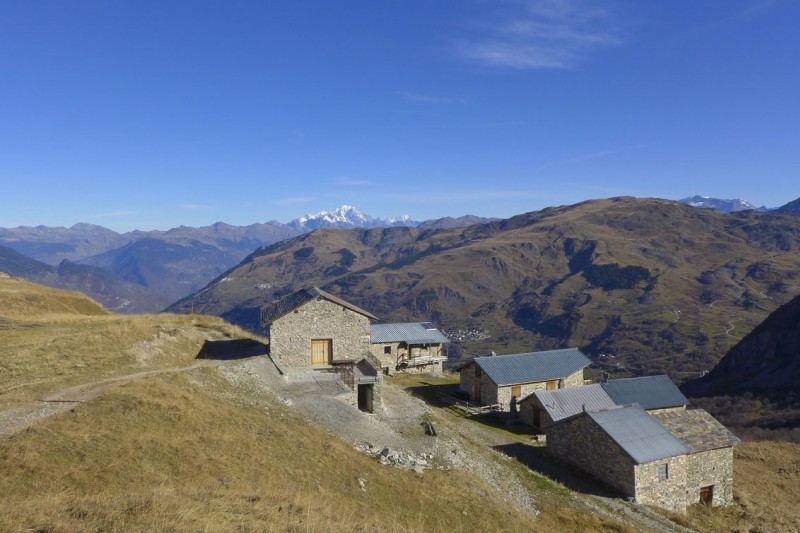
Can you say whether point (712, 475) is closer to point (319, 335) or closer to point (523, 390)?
point (523, 390)

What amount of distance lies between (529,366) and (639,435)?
66.0ft

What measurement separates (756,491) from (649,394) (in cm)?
1342

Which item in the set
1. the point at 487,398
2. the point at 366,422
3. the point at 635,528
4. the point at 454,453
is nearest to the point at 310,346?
the point at 366,422

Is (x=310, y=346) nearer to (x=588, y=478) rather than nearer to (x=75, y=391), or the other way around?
(x=75, y=391)

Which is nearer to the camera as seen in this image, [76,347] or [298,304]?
[76,347]

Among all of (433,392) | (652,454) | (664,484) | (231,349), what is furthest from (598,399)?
(231,349)

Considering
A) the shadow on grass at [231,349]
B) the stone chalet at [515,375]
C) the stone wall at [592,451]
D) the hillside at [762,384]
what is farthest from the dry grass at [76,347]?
the hillside at [762,384]

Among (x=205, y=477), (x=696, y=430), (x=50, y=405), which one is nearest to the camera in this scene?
(x=205, y=477)

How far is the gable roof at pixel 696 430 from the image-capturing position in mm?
35375

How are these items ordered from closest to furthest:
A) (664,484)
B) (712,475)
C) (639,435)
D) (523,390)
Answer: (664,484)
(639,435)
(712,475)
(523,390)

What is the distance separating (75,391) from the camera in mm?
26000

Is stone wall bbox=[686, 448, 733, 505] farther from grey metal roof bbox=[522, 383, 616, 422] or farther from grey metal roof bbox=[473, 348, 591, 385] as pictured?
grey metal roof bbox=[473, 348, 591, 385]

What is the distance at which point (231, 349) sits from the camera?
43.9 meters

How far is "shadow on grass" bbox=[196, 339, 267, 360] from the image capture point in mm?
41216
